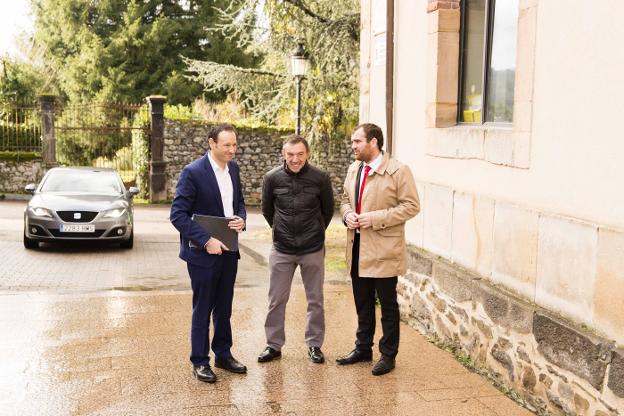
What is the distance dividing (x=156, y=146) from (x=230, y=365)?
1697cm

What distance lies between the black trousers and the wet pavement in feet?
0.69

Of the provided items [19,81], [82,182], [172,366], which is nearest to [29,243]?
[82,182]

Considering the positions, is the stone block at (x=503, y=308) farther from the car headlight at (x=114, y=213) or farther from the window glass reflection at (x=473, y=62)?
the car headlight at (x=114, y=213)

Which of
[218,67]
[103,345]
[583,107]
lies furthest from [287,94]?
[583,107]

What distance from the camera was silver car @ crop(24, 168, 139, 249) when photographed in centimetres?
1095

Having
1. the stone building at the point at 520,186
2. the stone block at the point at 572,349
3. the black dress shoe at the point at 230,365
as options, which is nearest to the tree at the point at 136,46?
the stone building at the point at 520,186

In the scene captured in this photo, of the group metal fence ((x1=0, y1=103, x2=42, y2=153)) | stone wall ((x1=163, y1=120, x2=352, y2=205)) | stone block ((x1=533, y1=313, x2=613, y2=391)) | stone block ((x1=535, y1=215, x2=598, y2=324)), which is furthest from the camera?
stone wall ((x1=163, y1=120, x2=352, y2=205))

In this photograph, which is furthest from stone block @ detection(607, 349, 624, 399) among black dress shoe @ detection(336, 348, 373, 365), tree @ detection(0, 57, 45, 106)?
tree @ detection(0, 57, 45, 106)

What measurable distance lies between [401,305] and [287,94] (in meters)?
8.60

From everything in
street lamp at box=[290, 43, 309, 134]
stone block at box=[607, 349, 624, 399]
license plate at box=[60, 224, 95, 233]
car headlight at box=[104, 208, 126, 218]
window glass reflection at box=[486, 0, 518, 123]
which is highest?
street lamp at box=[290, 43, 309, 134]

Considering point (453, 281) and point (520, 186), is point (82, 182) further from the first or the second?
point (520, 186)

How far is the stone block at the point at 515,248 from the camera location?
4.65 meters

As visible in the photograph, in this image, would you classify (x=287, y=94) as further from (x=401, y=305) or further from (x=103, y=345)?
(x=103, y=345)

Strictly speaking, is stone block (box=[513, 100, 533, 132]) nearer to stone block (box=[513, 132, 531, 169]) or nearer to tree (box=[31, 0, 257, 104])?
stone block (box=[513, 132, 531, 169])
